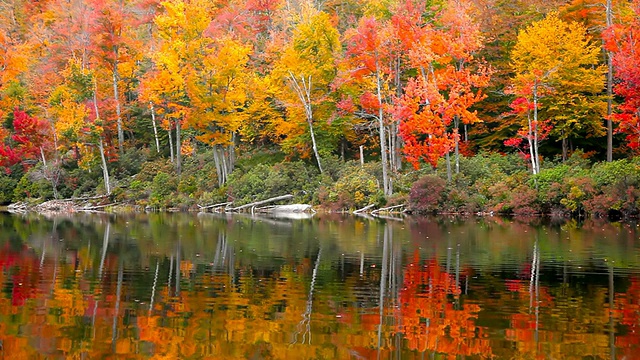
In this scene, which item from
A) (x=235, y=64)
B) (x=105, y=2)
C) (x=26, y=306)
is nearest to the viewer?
(x=26, y=306)

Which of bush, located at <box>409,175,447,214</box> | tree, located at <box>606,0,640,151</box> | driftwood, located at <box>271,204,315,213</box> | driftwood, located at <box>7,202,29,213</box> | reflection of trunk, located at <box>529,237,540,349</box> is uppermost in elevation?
tree, located at <box>606,0,640,151</box>

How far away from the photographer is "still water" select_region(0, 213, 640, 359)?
27.3 feet

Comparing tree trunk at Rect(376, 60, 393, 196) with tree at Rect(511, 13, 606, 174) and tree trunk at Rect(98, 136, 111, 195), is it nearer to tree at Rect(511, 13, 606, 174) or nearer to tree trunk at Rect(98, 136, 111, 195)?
tree at Rect(511, 13, 606, 174)

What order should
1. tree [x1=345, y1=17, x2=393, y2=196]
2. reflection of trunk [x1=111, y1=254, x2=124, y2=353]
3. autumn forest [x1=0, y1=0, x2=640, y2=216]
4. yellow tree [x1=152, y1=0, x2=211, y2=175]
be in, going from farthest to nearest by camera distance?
yellow tree [x1=152, y1=0, x2=211, y2=175]
tree [x1=345, y1=17, x2=393, y2=196]
autumn forest [x1=0, y1=0, x2=640, y2=216]
reflection of trunk [x1=111, y1=254, x2=124, y2=353]

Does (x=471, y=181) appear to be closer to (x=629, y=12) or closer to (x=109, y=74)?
(x=629, y=12)

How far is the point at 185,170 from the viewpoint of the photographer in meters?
47.4

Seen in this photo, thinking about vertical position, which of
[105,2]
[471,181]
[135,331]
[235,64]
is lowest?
[135,331]

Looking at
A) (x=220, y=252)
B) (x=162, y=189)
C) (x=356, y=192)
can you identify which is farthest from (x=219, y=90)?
(x=220, y=252)

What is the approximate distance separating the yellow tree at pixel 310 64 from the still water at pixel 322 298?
20.8 meters

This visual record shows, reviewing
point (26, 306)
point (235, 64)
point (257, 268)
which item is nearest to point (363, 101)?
point (235, 64)

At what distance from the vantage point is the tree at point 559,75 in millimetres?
36438

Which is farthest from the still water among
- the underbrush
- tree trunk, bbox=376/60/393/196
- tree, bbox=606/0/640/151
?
tree trunk, bbox=376/60/393/196

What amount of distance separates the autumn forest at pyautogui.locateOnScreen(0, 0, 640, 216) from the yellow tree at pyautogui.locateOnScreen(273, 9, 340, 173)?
0.42 ft

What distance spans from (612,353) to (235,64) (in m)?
35.5
